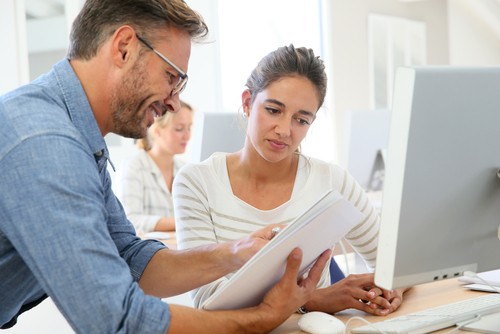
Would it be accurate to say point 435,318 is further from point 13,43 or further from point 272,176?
point 13,43

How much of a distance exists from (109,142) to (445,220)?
3.96 metres

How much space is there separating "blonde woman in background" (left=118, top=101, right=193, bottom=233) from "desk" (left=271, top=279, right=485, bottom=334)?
199cm

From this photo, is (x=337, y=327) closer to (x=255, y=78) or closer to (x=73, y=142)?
(x=73, y=142)

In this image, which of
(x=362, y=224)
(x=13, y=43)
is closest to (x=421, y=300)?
(x=362, y=224)

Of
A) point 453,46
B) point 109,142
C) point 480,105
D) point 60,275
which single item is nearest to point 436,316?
point 480,105

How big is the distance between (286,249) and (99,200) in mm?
338

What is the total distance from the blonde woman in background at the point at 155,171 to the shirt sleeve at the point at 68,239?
2.35 m

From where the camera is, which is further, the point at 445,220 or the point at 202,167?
the point at 202,167

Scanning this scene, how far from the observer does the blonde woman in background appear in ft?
12.2

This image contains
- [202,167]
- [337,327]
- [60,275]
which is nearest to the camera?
[60,275]

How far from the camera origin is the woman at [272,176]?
1867mm

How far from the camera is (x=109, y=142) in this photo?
16.1ft

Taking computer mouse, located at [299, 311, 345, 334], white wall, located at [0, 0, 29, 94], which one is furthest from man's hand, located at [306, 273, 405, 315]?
white wall, located at [0, 0, 29, 94]

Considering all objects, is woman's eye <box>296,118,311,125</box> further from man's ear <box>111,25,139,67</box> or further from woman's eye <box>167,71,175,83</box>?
man's ear <box>111,25,139,67</box>
